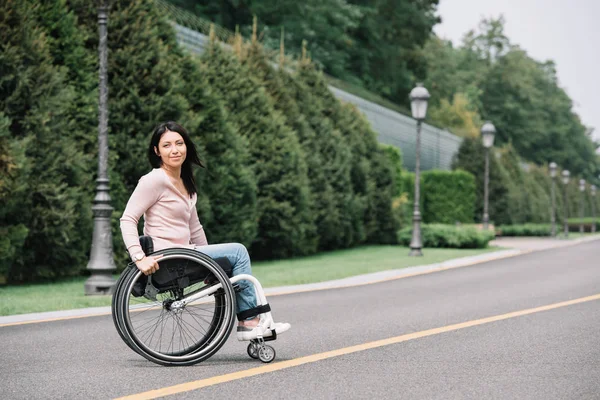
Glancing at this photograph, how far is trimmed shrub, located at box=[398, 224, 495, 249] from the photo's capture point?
2872 centimetres

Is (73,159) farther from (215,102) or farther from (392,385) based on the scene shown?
(392,385)

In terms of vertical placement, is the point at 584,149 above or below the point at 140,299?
above

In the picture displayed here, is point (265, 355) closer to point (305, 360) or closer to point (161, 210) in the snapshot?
point (305, 360)

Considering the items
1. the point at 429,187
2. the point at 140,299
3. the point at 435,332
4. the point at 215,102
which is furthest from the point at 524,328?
the point at 429,187

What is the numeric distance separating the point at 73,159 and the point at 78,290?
2.40 meters

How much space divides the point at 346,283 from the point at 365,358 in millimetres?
8589

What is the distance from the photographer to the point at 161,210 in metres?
6.75

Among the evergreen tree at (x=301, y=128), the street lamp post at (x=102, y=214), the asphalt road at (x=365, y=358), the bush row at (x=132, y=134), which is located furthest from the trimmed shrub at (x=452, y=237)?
the street lamp post at (x=102, y=214)

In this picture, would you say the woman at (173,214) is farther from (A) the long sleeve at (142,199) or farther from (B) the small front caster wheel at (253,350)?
(B) the small front caster wheel at (253,350)

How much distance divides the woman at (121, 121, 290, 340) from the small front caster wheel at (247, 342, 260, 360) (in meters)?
0.16

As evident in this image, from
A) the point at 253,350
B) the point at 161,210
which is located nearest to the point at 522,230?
the point at 253,350

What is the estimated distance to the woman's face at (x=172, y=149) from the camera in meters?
6.85

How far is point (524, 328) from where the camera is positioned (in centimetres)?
916

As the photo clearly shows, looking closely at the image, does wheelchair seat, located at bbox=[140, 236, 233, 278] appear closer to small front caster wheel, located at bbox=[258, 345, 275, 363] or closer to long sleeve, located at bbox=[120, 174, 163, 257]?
long sleeve, located at bbox=[120, 174, 163, 257]
